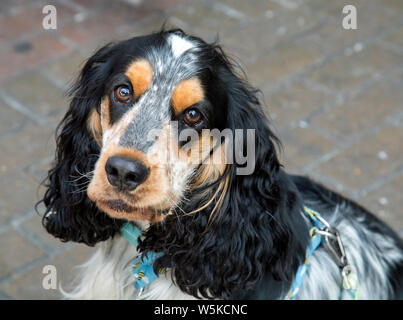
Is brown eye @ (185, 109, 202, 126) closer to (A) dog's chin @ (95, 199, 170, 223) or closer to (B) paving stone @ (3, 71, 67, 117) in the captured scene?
(A) dog's chin @ (95, 199, 170, 223)

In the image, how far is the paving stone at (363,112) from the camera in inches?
225

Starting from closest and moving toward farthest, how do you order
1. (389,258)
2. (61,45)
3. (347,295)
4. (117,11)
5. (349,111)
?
(347,295), (389,258), (349,111), (61,45), (117,11)

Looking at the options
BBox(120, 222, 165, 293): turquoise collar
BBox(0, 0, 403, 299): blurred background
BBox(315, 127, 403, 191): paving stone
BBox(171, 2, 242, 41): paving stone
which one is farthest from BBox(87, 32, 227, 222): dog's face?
BBox(171, 2, 242, 41): paving stone

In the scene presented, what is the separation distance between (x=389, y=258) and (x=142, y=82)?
1.53m

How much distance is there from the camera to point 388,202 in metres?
5.10

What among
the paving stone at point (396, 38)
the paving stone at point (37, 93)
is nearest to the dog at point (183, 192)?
the paving stone at point (37, 93)

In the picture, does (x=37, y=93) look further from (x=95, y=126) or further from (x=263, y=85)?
(x=95, y=126)

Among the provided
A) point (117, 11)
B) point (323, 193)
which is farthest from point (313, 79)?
point (323, 193)

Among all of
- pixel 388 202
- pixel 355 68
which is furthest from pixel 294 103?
pixel 388 202

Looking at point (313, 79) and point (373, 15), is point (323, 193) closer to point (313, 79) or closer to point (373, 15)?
point (313, 79)

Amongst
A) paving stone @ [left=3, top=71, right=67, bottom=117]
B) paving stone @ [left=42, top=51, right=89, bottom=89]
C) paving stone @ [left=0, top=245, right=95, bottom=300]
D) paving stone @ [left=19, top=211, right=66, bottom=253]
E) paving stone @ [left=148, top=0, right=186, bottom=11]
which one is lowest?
paving stone @ [left=0, top=245, right=95, bottom=300]

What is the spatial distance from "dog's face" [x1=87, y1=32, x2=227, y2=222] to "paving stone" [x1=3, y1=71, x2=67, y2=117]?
2709 mm

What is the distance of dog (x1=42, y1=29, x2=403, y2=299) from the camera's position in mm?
2959

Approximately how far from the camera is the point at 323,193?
374 cm
